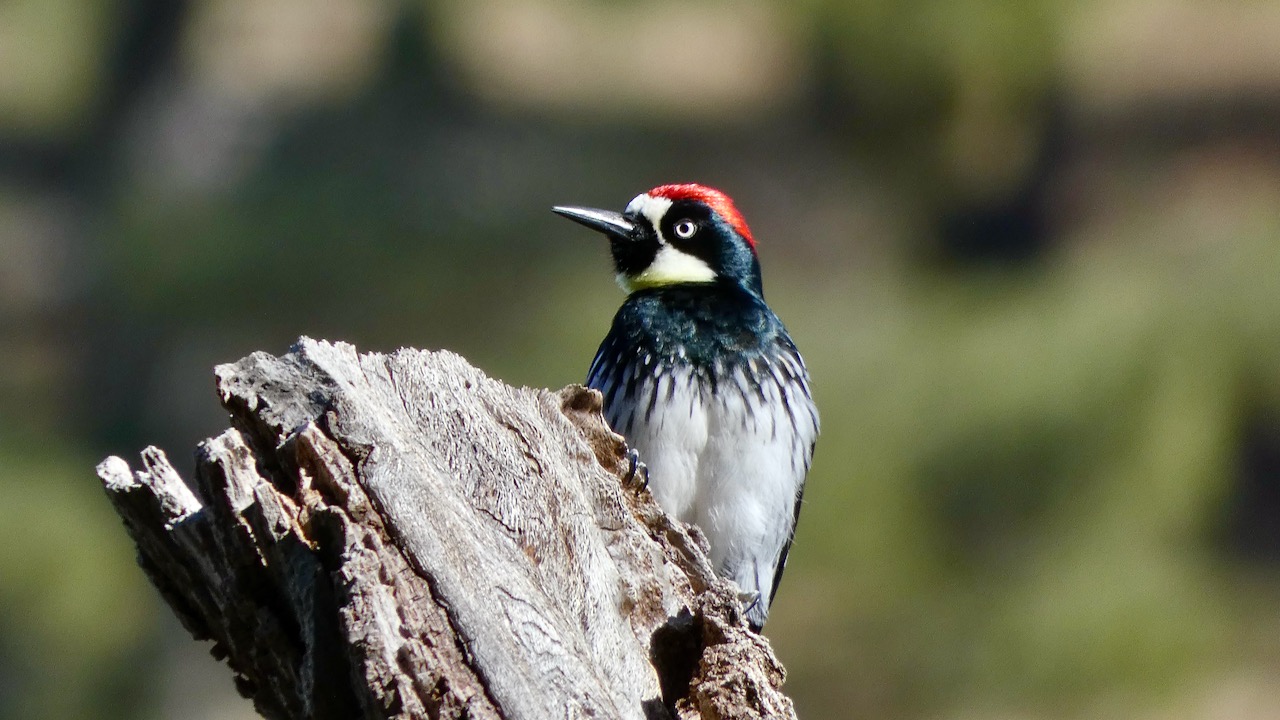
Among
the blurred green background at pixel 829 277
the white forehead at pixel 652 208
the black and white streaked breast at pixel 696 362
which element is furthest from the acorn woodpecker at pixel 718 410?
the blurred green background at pixel 829 277

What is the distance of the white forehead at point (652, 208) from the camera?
414 cm

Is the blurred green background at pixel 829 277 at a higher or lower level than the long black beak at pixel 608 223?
higher

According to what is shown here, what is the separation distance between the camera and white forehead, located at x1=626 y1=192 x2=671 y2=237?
13.6 feet

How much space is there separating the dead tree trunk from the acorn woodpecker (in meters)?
0.94

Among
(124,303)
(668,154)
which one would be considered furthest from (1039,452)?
(124,303)

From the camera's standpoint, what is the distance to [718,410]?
11.7ft

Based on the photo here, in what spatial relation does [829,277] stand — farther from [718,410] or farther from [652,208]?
[718,410]

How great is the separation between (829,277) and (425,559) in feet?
21.3

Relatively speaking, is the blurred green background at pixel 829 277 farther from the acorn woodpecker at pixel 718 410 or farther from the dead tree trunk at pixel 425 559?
the dead tree trunk at pixel 425 559

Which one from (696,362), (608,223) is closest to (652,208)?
(608,223)

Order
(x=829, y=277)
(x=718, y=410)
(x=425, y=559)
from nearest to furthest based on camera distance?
(x=425, y=559), (x=718, y=410), (x=829, y=277)

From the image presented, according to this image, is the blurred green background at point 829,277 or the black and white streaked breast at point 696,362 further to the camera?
the blurred green background at point 829,277

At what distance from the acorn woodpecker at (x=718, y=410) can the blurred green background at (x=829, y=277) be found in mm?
3003

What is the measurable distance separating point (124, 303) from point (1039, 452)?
6030 mm
